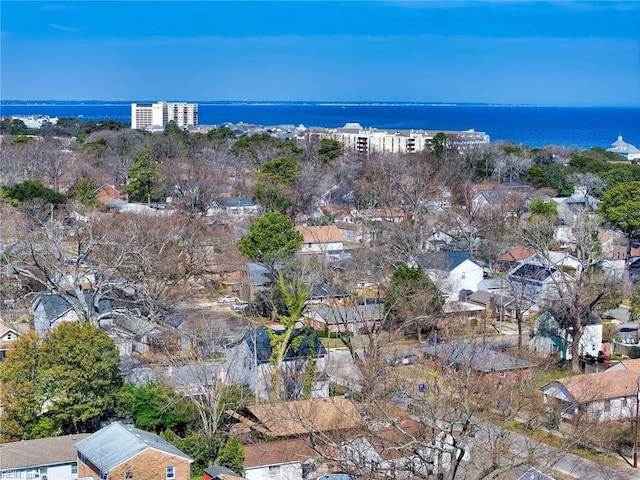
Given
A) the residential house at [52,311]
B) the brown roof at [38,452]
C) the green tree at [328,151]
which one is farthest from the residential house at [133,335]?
the green tree at [328,151]

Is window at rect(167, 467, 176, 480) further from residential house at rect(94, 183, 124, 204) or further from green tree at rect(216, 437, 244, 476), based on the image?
residential house at rect(94, 183, 124, 204)

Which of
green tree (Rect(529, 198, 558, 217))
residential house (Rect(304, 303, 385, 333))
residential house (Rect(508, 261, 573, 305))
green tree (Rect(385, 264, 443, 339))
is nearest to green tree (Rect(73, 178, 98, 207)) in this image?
residential house (Rect(304, 303, 385, 333))

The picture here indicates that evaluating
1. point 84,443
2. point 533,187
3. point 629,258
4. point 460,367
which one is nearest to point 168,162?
point 533,187

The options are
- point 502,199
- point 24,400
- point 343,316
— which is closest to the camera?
point 24,400

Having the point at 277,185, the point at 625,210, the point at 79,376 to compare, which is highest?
the point at 277,185

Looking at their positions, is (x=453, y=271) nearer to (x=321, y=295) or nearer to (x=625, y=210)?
(x=321, y=295)

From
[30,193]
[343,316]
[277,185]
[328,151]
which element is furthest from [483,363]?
[328,151]
